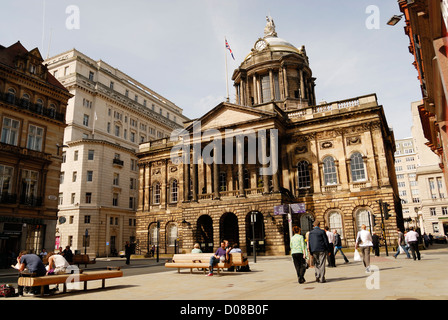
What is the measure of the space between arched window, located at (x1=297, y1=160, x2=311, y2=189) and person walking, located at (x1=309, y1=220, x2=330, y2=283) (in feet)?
82.0

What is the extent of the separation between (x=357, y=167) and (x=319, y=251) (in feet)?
82.0

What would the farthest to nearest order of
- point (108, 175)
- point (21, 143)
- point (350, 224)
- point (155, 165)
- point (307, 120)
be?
1. point (108, 175)
2. point (155, 165)
3. point (307, 120)
4. point (350, 224)
5. point (21, 143)

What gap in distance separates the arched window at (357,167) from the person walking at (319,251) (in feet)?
80.2

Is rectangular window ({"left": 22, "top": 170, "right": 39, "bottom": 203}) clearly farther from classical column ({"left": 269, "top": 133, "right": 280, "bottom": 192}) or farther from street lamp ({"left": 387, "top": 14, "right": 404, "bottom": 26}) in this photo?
street lamp ({"left": 387, "top": 14, "right": 404, "bottom": 26})

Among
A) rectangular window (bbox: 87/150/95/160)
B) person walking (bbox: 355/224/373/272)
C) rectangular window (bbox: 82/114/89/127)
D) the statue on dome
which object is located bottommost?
person walking (bbox: 355/224/373/272)

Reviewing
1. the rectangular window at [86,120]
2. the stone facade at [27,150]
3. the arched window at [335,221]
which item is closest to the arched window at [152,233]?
the stone facade at [27,150]

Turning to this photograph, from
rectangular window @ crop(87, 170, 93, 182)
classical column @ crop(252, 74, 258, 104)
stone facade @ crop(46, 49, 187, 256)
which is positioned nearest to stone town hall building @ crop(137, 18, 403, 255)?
stone facade @ crop(46, 49, 187, 256)

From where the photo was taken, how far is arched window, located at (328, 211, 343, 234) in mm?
32219

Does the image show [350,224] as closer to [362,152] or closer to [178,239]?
[362,152]

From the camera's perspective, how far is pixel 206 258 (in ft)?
49.0
